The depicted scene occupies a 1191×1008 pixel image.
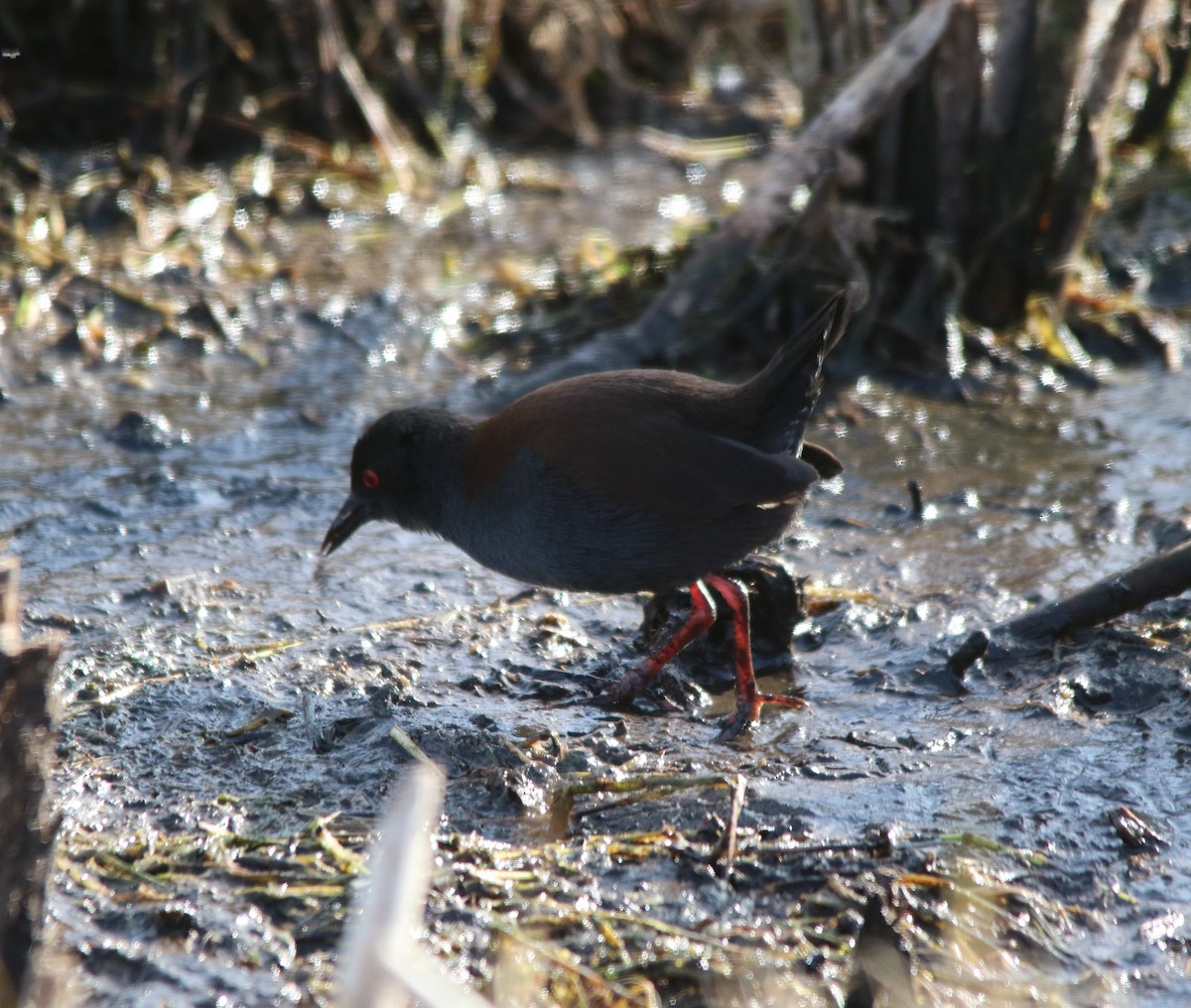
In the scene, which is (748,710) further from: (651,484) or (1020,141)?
(1020,141)

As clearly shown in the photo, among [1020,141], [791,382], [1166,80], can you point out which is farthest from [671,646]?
[1166,80]

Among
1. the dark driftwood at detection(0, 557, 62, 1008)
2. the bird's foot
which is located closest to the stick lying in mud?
the bird's foot

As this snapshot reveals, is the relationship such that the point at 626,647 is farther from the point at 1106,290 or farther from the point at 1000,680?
the point at 1106,290

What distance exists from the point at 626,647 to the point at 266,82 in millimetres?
5587

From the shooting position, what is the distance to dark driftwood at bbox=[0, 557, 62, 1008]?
232cm

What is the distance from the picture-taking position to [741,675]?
411 cm

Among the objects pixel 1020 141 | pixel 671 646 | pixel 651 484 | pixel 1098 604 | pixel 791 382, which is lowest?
pixel 671 646

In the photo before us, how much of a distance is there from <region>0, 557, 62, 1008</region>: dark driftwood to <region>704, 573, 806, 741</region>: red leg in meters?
2.01

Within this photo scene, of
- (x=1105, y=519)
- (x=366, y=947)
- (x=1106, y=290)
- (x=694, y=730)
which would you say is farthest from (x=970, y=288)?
(x=366, y=947)

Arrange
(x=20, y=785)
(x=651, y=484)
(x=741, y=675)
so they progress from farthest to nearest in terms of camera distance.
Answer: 1. (x=741, y=675)
2. (x=651, y=484)
3. (x=20, y=785)

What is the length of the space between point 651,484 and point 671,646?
22.6 inches

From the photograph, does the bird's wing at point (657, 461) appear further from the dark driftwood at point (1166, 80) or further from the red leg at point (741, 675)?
the dark driftwood at point (1166, 80)

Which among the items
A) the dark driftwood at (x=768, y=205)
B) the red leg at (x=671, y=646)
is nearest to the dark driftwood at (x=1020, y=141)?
the dark driftwood at (x=768, y=205)

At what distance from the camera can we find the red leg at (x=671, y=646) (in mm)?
4141
